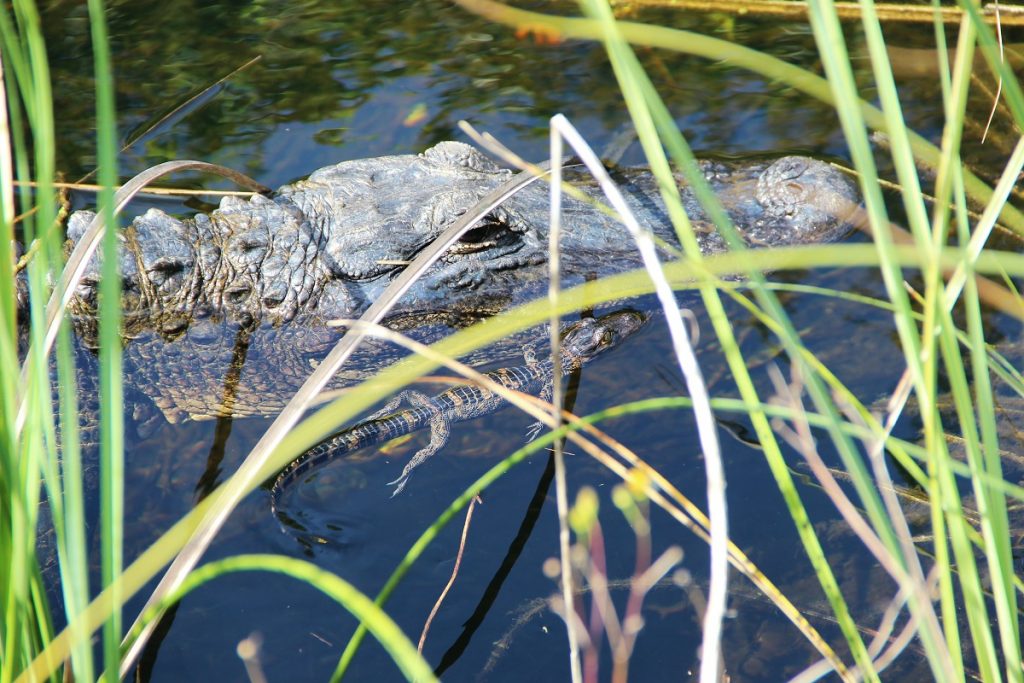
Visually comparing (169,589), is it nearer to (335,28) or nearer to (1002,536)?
(1002,536)

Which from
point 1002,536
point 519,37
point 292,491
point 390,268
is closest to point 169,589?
point 292,491

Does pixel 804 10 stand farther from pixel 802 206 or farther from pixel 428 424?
pixel 428 424

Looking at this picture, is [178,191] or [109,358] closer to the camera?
[109,358]

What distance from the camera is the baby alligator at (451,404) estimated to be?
307 cm

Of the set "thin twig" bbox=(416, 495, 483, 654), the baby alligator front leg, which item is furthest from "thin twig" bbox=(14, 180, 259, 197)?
"thin twig" bbox=(416, 495, 483, 654)

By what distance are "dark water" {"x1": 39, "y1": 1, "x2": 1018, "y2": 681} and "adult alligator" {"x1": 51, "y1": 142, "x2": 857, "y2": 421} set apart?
294 mm

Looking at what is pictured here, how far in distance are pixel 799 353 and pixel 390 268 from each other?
2319 millimetres

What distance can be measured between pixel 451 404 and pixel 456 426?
9 cm

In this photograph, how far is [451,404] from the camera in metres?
3.23

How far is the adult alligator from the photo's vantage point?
3.40 m

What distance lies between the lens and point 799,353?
1.35 meters

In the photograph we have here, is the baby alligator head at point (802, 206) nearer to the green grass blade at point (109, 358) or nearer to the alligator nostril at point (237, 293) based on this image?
the alligator nostril at point (237, 293)

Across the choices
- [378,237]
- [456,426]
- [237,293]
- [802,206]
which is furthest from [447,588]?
[802,206]

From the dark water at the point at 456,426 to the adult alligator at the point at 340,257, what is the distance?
0.29 metres
